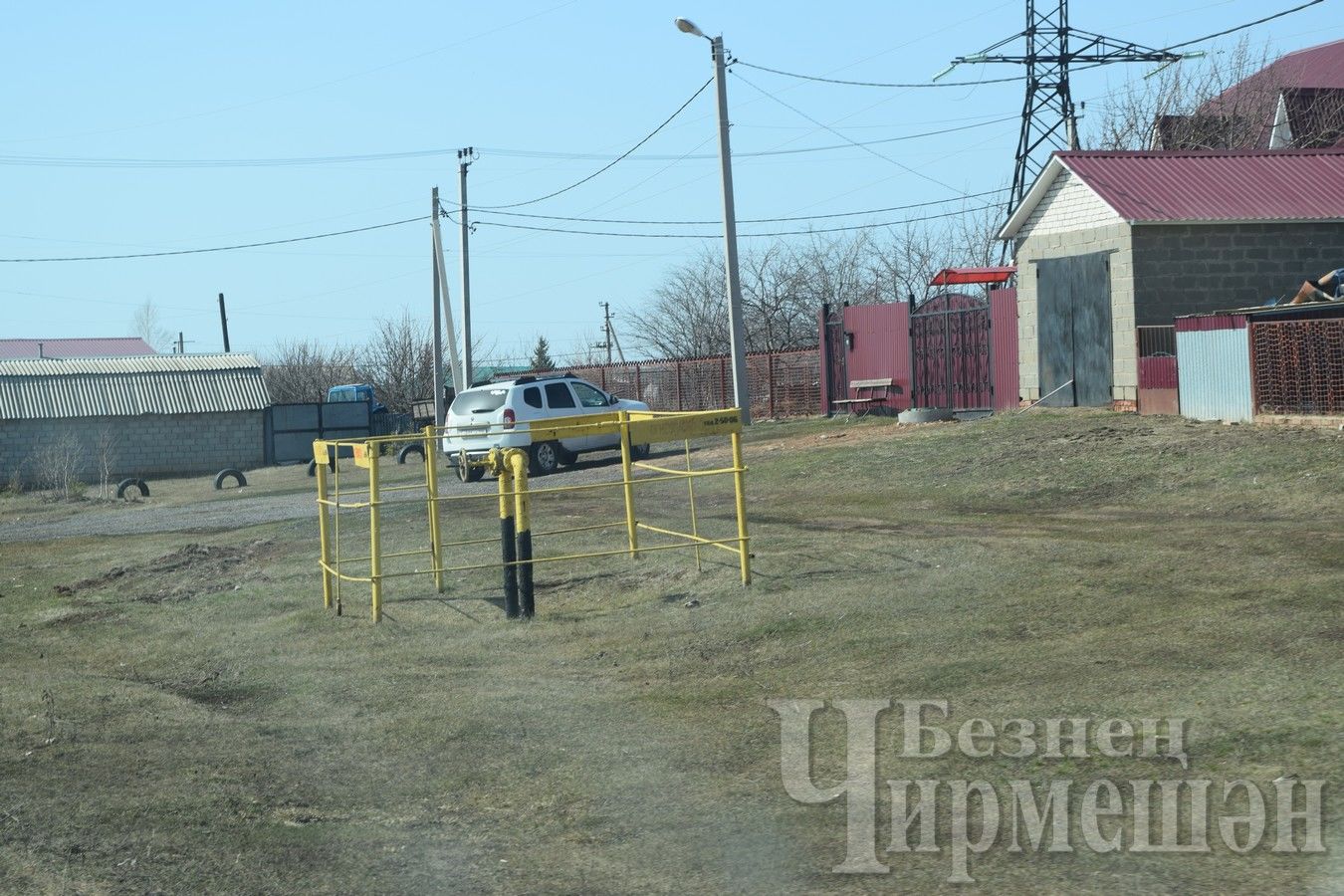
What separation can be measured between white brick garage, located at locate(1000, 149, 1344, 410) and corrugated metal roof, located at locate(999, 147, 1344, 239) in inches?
1.0

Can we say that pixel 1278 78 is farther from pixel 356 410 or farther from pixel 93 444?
pixel 93 444

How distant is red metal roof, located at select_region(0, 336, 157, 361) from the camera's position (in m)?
69.5

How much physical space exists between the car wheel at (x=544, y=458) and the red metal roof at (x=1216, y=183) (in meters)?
10.1

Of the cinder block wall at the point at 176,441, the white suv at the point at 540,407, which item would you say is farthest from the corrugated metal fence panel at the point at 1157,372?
the cinder block wall at the point at 176,441

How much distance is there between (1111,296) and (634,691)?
16816 mm

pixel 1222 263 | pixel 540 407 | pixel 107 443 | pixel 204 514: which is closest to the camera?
pixel 1222 263

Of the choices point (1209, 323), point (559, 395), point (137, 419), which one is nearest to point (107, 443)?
point (137, 419)

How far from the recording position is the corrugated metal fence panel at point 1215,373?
60.1 feet

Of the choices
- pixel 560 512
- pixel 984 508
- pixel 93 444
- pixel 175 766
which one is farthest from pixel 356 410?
pixel 175 766

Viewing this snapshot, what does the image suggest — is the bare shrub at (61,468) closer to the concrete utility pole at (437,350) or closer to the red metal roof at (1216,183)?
the concrete utility pole at (437,350)

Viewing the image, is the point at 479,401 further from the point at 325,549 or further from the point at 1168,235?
the point at 325,549

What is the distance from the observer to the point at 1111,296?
2248 centimetres

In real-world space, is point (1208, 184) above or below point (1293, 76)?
below

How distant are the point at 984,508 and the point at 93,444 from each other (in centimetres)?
3441
